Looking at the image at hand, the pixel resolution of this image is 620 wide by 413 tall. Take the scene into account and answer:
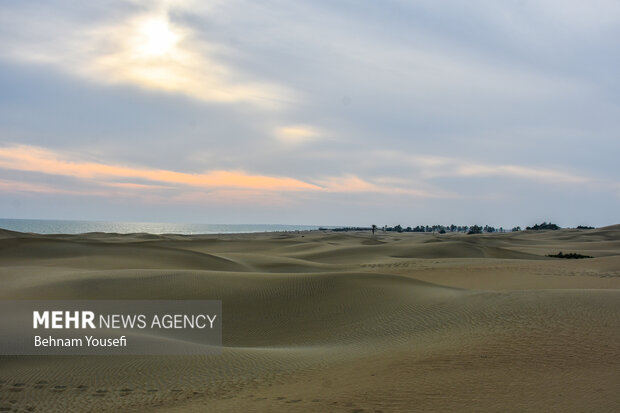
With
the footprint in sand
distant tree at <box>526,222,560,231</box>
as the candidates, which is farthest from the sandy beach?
distant tree at <box>526,222,560,231</box>

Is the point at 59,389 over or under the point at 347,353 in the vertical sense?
over

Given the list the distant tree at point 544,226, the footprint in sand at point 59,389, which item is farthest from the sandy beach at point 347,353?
the distant tree at point 544,226

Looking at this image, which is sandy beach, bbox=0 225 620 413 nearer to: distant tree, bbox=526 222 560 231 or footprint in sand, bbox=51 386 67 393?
footprint in sand, bbox=51 386 67 393

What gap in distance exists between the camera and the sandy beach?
23.0ft

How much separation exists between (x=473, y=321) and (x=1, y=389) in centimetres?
1036

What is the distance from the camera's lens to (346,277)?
19.0 metres

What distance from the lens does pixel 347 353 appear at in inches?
410

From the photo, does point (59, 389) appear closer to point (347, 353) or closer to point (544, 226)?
point (347, 353)

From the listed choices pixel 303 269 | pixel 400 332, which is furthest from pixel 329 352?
pixel 303 269

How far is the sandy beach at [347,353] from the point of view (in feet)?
23.0

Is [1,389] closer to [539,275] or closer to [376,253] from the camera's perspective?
[539,275]

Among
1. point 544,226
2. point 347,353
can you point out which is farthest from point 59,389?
point 544,226

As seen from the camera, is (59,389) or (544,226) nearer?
(59,389)

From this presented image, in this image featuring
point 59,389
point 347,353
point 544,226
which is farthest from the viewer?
point 544,226
